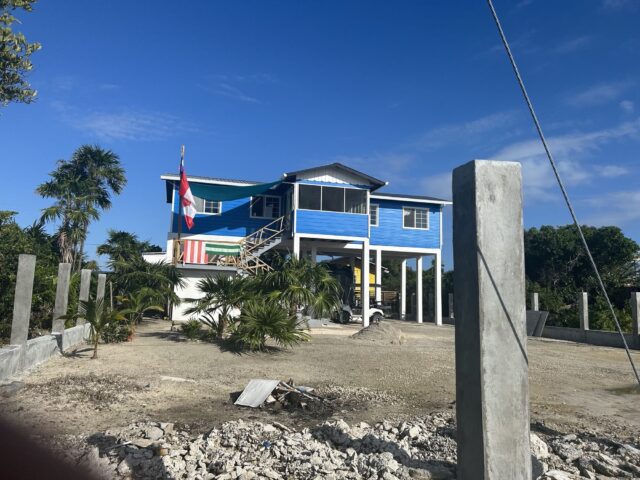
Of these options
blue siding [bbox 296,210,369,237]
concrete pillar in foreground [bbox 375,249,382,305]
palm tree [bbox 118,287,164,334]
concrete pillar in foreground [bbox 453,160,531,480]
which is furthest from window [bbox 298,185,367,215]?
concrete pillar in foreground [bbox 453,160,531,480]

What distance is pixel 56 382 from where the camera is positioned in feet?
26.4

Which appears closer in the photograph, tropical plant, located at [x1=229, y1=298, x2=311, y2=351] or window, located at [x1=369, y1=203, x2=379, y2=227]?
tropical plant, located at [x1=229, y1=298, x2=311, y2=351]

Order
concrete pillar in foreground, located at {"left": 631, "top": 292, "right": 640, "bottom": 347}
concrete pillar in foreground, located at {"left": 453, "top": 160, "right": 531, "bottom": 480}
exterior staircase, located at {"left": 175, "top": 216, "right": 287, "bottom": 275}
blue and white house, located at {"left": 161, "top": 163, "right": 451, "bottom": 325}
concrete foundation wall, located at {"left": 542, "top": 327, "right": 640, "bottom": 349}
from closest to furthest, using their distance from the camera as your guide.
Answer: concrete pillar in foreground, located at {"left": 453, "top": 160, "right": 531, "bottom": 480}, concrete pillar in foreground, located at {"left": 631, "top": 292, "right": 640, "bottom": 347}, concrete foundation wall, located at {"left": 542, "top": 327, "right": 640, "bottom": 349}, exterior staircase, located at {"left": 175, "top": 216, "right": 287, "bottom": 275}, blue and white house, located at {"left": 161, "top": 163, "right": 451, "bottom": 325}

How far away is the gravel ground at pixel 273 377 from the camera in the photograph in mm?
6391

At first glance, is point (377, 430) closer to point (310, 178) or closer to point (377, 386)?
point (377, 386)

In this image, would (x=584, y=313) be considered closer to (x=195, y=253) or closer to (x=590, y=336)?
(x=590, y=336)

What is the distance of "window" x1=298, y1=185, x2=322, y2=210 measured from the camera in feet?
79.8

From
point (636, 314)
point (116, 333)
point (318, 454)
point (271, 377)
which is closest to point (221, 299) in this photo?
point (116, 333)

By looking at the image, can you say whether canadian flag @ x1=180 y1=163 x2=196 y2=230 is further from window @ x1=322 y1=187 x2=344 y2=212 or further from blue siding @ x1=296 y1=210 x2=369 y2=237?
window @ x1=322 y1=187 x2=344 y2=212

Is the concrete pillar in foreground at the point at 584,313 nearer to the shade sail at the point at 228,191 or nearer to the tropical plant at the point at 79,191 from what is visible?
the shade sail at the point at 228,191

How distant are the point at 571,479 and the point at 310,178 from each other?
810 inches

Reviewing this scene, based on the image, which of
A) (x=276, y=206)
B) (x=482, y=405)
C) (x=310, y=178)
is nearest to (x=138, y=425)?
(x=482, y=405)

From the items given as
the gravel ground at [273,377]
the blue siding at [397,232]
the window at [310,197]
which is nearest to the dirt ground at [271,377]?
the gravel ground at [273,377]

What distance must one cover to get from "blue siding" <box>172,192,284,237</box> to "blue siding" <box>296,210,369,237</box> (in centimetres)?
329
